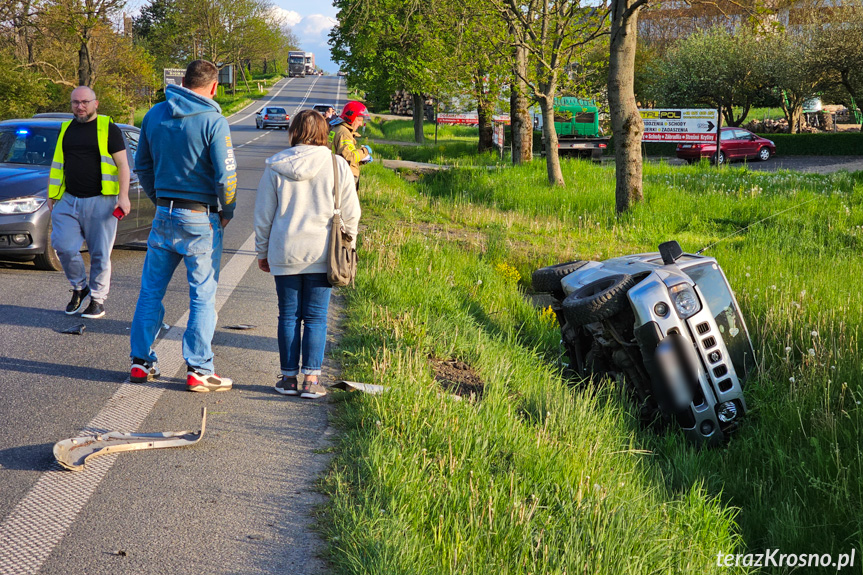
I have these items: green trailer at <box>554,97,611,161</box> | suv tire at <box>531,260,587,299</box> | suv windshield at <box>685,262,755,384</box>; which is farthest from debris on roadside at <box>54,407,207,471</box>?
green trailer at <box>554,97,611,161</box>

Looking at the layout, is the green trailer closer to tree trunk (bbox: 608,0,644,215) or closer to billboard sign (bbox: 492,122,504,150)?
billboard sign (bbox: 492,122,504,150)

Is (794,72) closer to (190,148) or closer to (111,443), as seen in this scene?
(190,148)

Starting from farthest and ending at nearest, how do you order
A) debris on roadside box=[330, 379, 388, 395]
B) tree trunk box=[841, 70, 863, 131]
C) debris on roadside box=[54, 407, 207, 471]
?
1. tree trunk box=[841, 70, 863, 131]
2. debris on roadside box=[330, 379, 388, 395]
3. debris on roadside box=[54, 407, 207, 471]

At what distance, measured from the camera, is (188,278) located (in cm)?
517

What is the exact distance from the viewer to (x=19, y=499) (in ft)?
11.9

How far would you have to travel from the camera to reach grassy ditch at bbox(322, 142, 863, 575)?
335cm

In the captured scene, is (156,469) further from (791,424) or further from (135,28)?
(135,28)

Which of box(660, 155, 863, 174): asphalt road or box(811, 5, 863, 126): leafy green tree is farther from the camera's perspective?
box(811, 5, 863, 126): leafy green tree

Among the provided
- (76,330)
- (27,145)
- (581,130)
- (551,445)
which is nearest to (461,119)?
(581,130)

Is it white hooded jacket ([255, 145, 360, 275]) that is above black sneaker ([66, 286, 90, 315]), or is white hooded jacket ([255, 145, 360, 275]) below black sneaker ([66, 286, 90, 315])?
above

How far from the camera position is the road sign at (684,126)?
26250mm

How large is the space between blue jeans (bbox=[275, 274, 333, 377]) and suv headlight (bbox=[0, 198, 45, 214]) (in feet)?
16.2

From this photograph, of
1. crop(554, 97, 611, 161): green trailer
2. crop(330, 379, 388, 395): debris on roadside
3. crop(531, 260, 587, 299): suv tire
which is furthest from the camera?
crop(554, 97, 611, 161): green trailer

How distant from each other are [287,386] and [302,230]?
0.98 meters
